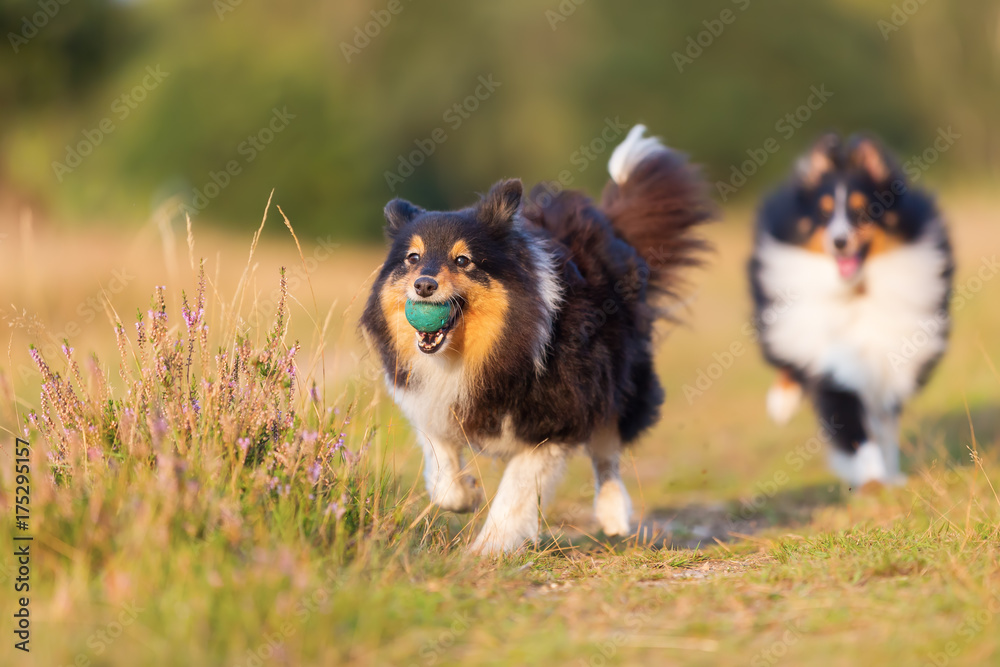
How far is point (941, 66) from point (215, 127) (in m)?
21.4

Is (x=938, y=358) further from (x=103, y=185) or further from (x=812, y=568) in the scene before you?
(x=103, y=185)

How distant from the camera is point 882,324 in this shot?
671 cm

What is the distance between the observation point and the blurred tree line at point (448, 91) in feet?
75.0

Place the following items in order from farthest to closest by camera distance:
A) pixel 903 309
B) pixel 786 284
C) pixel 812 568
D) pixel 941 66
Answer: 1. pixel 941 66
2. pixel 786 284
3. pixel 903 309
4. pixel 812 568

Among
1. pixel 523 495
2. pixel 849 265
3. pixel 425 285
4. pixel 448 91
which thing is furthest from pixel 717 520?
pixel 448 91

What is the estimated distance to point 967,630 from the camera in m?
2.64

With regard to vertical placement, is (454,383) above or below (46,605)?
above

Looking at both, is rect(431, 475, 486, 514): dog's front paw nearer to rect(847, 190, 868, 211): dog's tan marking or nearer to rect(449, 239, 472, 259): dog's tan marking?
rect(449, 239, 472, 259): dog's tan marking

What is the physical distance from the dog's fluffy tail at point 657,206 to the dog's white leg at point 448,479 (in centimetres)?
164

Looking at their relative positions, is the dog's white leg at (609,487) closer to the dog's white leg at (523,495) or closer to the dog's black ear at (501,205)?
the dog's white leg at (523,495)

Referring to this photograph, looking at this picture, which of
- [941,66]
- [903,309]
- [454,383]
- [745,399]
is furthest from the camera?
[941,66]

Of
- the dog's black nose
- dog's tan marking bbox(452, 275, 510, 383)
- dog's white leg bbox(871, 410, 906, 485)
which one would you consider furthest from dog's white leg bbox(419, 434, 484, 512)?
dog's white leg bbox(871, 410, 906, 485)

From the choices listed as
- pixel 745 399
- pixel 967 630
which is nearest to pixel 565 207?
pixel 967 630

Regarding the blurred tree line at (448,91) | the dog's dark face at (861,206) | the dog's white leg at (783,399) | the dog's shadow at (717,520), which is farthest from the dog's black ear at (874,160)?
the blurred tree line at (448,91)
